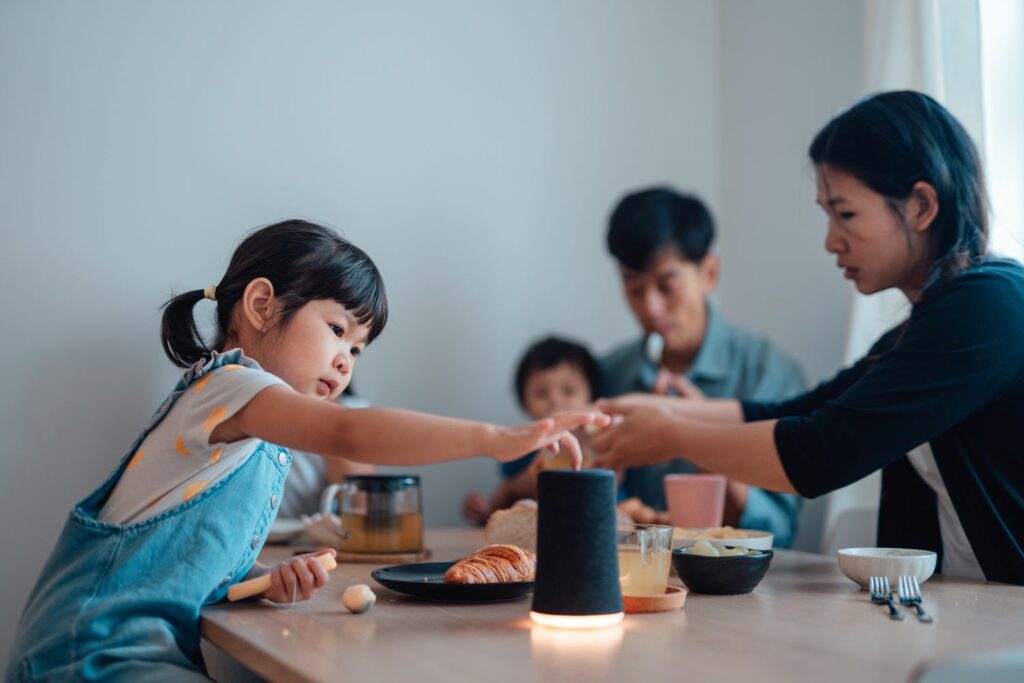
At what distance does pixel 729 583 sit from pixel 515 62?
154 centimetres

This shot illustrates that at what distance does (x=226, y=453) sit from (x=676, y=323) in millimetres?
1357

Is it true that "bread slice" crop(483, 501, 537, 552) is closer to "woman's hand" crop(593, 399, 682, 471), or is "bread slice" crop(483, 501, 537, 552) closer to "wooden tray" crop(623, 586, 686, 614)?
A: "woman's hand" crop(593, 399, 682, 471)

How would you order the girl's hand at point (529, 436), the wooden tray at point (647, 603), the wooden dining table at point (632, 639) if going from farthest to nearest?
the wooden tray at point (647, 603) → the girl's hand at point (529, 436) → the wooden dining table at point (632, 639)

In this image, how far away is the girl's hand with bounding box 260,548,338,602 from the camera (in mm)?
1067

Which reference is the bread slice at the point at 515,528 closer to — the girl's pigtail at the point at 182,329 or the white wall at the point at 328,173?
the girl's pigtail at the point at 182,329

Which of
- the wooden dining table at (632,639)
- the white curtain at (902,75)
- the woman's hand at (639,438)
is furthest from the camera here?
the white curtain at (902,75)

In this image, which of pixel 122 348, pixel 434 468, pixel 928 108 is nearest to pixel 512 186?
pixel 434 468

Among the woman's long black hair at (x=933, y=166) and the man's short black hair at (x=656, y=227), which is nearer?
the woman's long black hair at (x=933, y=166)

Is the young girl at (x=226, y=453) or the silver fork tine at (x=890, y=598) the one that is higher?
the young girl at (x=226, y=453)

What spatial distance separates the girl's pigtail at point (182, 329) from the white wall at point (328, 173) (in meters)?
0.64

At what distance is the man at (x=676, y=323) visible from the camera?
221cm

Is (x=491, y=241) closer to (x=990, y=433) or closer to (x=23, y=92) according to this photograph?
(x=23, y=92)

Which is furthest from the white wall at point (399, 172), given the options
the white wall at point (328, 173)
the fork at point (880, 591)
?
the fork at point (880, 591)

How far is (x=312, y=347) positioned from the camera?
117 centimetres
